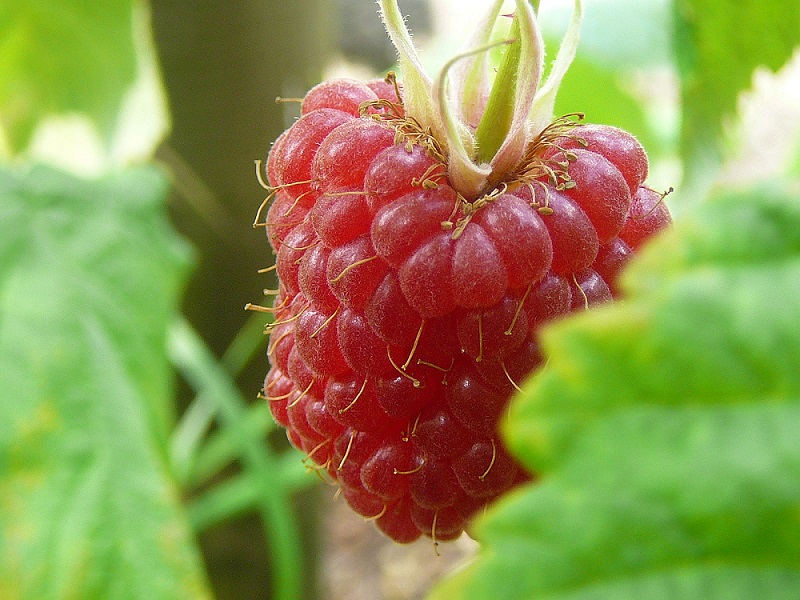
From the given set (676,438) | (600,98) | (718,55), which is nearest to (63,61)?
(600,98)

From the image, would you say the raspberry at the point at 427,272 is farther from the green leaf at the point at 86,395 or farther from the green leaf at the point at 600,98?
the green leaf at the point at 600,98

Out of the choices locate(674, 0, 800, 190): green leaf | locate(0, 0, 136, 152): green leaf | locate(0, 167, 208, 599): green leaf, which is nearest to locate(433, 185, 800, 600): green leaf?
locate(674, 0, 800, 190): green leaf

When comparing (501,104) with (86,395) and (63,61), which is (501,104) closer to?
(86,395)

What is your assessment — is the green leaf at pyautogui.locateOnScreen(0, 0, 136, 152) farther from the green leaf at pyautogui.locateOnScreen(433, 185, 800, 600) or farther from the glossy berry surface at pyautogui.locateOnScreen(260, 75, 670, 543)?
the green leaf at pyautogui.locateOnScreen(433, 185, 800, 600)

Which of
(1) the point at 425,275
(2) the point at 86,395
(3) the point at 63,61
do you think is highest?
(3) the point at 63,61

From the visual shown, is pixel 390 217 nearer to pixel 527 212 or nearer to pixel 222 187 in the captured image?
pixel 527 212

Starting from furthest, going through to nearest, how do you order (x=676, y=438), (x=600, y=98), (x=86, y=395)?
(x=600, y=98) < (x=86, y=395) < (x=676, y=438)

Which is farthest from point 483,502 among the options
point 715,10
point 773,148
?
point 773,148
